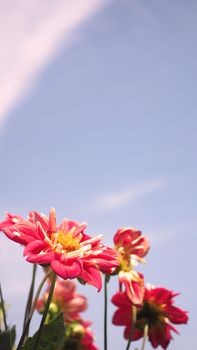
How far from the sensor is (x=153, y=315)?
2.40m

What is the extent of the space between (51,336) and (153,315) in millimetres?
1451

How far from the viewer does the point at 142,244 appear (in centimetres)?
209

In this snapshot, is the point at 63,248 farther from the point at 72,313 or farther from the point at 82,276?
the point at 72,313

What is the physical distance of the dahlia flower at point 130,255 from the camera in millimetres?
1898

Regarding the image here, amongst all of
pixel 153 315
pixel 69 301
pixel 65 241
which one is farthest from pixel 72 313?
pixel 65 241

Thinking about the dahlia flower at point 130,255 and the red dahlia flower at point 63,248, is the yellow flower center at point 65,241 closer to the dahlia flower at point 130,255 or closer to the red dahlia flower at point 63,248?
the red dahlia flower at point 63,248

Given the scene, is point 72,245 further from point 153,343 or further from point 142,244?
point 153,343

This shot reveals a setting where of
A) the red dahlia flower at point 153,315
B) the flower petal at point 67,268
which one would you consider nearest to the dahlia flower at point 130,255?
the red dahlia flower at point 153,315

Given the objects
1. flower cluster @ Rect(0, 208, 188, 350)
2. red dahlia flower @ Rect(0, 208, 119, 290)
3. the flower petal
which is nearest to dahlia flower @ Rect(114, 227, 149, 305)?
flower cluster @ Rect(0, 208, 188, 350)

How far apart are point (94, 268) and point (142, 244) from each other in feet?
3.33

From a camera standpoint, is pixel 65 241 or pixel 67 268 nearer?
pixel 67 268

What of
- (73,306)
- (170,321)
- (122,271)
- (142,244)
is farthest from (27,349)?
(170,321)

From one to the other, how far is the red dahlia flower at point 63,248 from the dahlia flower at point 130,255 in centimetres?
70

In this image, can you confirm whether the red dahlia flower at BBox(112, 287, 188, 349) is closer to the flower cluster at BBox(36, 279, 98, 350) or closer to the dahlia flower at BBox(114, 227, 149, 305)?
the flower cluster at BBox(36, 279, 98, 350)
